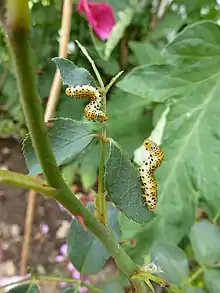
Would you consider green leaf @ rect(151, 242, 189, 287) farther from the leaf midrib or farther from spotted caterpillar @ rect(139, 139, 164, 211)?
spotted caterpillar @ rect(139, 139, 164, 211)


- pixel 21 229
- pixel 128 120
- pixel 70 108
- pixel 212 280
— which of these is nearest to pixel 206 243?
pixel 212 280

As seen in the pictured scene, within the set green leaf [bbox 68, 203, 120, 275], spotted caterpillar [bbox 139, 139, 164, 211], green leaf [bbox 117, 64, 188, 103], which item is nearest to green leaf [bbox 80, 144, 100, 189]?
green leaf [bbox 117, 64, 188, 103]

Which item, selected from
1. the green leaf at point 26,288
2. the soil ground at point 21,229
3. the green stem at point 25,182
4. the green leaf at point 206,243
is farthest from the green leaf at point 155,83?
the soil ground at point 21,229

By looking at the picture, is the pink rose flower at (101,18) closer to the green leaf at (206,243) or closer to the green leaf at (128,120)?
the green leaf at (128,120)

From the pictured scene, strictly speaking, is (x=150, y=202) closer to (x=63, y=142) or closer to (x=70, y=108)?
(x=63, y=142)

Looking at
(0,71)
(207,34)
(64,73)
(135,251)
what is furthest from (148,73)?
(0,71)

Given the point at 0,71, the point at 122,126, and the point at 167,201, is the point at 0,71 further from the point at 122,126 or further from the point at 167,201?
the point at 167,201
